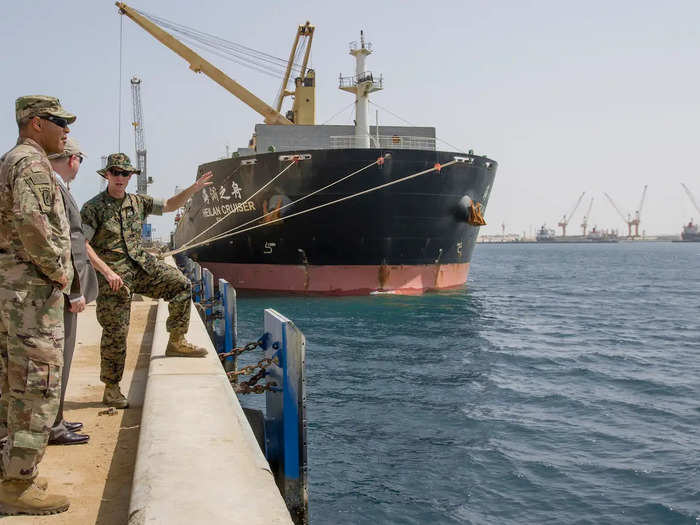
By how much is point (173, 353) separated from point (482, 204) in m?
18.7

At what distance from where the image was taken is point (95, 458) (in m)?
3.66

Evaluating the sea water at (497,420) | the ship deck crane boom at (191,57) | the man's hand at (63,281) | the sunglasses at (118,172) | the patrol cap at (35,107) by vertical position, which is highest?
the ship deck crane boom at (191,57)

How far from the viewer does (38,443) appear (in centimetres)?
284

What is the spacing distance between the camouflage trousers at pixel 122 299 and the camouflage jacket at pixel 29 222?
150cm

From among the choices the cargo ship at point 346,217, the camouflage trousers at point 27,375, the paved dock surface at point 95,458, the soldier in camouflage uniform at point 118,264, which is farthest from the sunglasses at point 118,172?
the cargo ship at point 346,217

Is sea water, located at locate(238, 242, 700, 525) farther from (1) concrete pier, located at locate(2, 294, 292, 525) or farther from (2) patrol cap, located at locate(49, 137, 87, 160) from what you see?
(2) patrol cap, located at locate(49, 137, 87, 160)

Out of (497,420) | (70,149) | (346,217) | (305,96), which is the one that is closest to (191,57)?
(305,96)

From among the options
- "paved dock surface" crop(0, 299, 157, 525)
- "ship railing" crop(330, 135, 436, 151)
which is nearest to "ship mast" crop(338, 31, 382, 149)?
"ship railing" crop(330, 135, 436, 151)

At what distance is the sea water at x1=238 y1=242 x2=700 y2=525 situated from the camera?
556 cm

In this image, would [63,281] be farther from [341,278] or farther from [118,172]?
[341,278]

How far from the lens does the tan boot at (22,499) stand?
285cm

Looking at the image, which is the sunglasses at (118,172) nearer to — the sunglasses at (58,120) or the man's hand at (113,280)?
the man's hand at (113,280)

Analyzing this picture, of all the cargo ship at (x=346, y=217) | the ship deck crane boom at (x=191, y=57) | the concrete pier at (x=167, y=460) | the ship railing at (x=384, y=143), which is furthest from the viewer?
the ship deck crane boom at (x=191, y=57)

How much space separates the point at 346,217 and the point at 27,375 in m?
16.6
